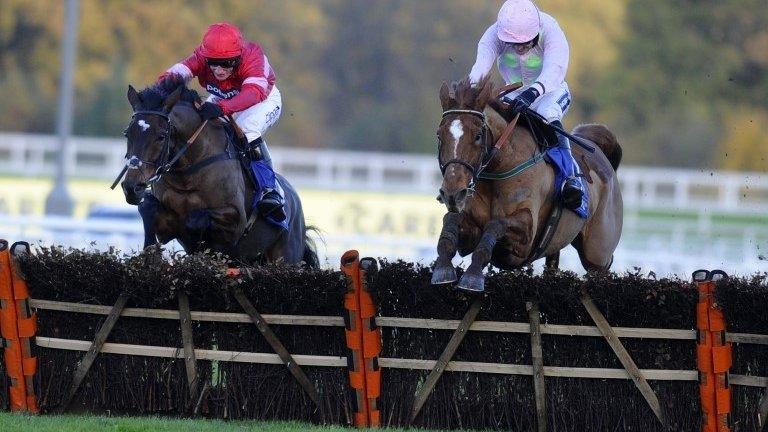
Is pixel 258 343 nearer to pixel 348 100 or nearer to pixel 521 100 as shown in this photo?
pixel 521 100

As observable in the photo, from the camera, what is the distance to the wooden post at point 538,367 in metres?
6.53

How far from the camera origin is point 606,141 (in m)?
8.89

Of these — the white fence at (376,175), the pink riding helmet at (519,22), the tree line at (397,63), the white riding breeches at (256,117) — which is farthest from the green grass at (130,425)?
the tree line at (397,63)

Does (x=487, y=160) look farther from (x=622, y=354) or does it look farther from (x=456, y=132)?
(x=622, y=354)

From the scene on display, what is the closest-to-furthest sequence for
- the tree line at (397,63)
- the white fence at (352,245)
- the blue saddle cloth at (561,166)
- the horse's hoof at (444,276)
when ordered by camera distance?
the horse's hoof at (444,276) < the blue saddle cloth at (561,166) < the white fence at (352,245) < the tree line at (397,63)

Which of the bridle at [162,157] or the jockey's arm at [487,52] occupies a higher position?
the jockey's arm at [487,52]

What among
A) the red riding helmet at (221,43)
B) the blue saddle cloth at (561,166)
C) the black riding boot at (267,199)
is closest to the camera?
the blue saddle cloth at (561,166)

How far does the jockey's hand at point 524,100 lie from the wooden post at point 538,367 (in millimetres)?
1203

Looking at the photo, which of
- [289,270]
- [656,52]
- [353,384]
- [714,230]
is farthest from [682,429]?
[656,52]

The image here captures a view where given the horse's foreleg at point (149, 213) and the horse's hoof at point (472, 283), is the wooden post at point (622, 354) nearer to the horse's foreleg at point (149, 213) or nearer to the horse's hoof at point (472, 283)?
the horse's hoof at point (472, 283)

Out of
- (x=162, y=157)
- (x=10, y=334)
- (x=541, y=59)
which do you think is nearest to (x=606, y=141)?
(x=541, y=59)

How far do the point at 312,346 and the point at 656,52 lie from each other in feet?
104

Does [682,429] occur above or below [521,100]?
below

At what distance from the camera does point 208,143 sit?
780cm
